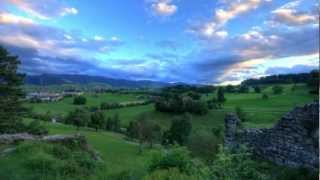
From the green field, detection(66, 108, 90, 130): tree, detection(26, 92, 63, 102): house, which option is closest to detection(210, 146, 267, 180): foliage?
the green field

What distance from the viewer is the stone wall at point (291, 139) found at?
11555 mm

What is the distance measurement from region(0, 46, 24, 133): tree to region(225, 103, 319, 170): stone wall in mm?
35580

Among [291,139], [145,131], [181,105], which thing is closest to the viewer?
[291,139]

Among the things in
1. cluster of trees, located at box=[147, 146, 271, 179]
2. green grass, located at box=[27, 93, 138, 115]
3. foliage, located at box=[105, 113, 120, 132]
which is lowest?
foliage, located at box=[105, 113, 120, 132]

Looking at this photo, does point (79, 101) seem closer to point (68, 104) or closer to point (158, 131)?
point (68, 104)

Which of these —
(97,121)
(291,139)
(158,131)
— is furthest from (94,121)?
(291,139)

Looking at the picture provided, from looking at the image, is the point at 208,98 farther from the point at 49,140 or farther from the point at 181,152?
the point at 181,152

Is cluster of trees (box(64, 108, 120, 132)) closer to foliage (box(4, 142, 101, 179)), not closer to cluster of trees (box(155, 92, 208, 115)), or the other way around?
cluster of trees (box(155, 92, 208, 115))

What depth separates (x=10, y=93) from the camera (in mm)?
46031

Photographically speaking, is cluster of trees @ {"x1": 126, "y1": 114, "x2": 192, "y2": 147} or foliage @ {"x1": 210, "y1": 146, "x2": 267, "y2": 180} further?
cluster of trees @ {"x1": 126, "y1": 114, "x2": 192, "y2": 147}

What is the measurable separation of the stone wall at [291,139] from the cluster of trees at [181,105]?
2313 inches

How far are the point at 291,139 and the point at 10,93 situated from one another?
39.3m

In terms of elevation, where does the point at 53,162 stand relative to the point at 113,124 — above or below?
above

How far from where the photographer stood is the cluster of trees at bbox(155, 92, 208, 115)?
73.1 m
